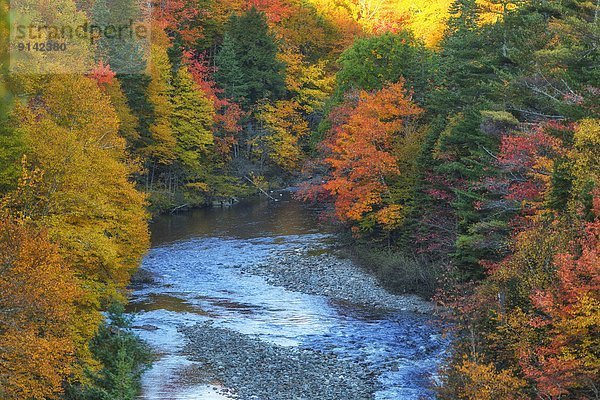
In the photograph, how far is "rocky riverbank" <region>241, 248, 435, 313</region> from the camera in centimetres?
3512

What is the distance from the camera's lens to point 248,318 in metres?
32.6

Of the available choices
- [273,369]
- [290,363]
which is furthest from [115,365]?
[290,363]

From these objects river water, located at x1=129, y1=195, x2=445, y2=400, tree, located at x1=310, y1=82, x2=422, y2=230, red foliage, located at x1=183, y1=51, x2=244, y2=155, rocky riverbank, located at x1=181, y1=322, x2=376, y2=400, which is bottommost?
rocky riverbank, located at x1=181, y1=322, x2=376, y2=400

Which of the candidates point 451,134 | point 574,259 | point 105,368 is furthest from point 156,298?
point 574,259

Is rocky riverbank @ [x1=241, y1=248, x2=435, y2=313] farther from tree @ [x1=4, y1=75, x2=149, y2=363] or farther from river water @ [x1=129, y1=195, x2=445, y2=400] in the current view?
tree @ [x1=4, y1=75, x2=149, y2=363]

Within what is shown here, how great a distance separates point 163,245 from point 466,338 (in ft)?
100

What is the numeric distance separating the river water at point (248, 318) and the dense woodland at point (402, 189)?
206 cm

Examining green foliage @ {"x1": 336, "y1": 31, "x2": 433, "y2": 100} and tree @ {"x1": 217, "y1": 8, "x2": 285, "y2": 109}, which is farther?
tree @ {"x1": 217, "y1": 8, "x2": 285, "y2": 109}

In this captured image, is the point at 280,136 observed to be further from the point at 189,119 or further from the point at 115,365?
the point at 115,365

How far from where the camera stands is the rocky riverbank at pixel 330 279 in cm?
3512

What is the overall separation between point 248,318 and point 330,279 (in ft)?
26.5

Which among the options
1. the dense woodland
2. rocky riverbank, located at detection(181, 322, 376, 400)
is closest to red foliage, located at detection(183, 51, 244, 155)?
the dense woodland

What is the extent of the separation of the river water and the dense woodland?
81.0 inches

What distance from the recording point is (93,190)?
27328 millimetres
